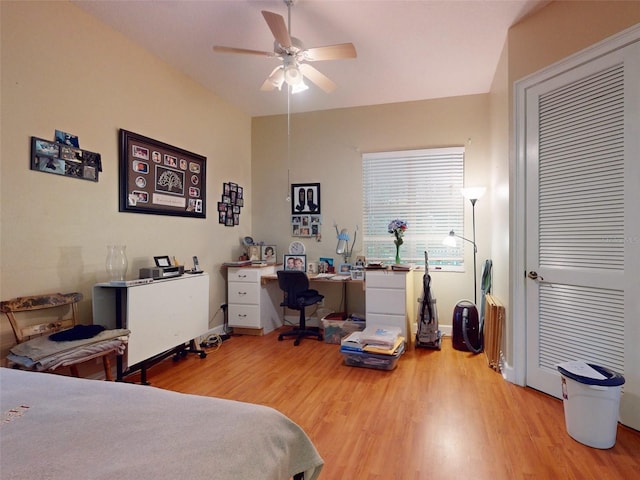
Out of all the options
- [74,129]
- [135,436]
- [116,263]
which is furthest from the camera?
[116,263]

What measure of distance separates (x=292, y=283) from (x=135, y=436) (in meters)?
2.83

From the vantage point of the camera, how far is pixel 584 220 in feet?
7.38

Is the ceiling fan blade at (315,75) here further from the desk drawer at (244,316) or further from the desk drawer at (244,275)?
the desk drawer at (244,316)

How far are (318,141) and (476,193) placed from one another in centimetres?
204

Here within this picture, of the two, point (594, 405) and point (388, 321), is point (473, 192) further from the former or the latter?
point (594, 405)

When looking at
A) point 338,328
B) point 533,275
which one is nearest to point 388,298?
point 338,328

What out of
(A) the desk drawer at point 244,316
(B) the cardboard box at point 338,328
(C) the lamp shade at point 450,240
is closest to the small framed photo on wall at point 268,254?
(A) the desk drawer at point 244,316

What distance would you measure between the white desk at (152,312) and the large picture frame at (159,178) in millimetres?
712

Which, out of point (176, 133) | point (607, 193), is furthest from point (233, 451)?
point (176, 133)

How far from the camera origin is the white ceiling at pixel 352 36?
7.99 feet

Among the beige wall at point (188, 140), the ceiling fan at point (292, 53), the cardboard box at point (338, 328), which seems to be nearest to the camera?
the beige wall at point (188, 140)

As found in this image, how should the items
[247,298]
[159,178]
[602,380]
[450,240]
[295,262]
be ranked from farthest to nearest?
[295,262] → [247,298] → [450,240] → [159,178] → [602,380]

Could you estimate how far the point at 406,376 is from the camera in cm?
284

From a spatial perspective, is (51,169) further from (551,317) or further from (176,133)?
(551,317)
